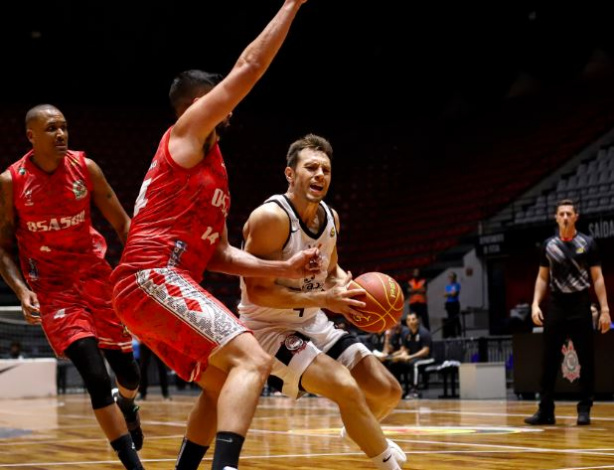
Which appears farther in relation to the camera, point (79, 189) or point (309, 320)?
point (79, 189)

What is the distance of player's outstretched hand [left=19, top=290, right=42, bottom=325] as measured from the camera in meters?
5.26

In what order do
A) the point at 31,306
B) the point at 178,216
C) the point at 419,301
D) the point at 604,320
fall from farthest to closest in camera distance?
the point at 419,301, the point at 604,320, the point at 31,306, the point at 178,216

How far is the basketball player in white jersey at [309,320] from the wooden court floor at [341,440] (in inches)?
46.3

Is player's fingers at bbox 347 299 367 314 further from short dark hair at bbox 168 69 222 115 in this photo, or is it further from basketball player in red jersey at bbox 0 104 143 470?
basketball player in red jersey at bbox 0 104 143 470

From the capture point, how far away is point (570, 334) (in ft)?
30.3

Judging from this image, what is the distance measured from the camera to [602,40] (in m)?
26.0

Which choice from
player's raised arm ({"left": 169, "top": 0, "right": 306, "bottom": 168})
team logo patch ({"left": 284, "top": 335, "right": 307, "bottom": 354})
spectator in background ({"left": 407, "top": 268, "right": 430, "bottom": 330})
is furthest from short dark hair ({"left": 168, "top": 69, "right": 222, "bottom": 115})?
spectator in background ({"left": 407, "top": 268, "right": 430, "bottom": 330})

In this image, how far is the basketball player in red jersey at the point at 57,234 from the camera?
5438 mm

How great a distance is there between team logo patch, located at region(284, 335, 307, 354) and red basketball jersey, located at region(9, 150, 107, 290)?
131cm

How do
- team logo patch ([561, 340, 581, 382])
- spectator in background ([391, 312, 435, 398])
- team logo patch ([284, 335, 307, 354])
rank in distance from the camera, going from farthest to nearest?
spectator in background ([391, 312, 435, 398]) < team logo patch ([561, 340, 581, 382]) < team logo patch ([284, 335, 307, 354])

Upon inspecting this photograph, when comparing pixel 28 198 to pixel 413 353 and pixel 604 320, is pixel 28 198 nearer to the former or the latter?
pixel 604 320

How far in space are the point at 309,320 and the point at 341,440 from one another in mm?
3044

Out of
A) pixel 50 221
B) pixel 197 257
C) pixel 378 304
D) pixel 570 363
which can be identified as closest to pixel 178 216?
pixel 197 257

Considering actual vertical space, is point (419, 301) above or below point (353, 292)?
above
